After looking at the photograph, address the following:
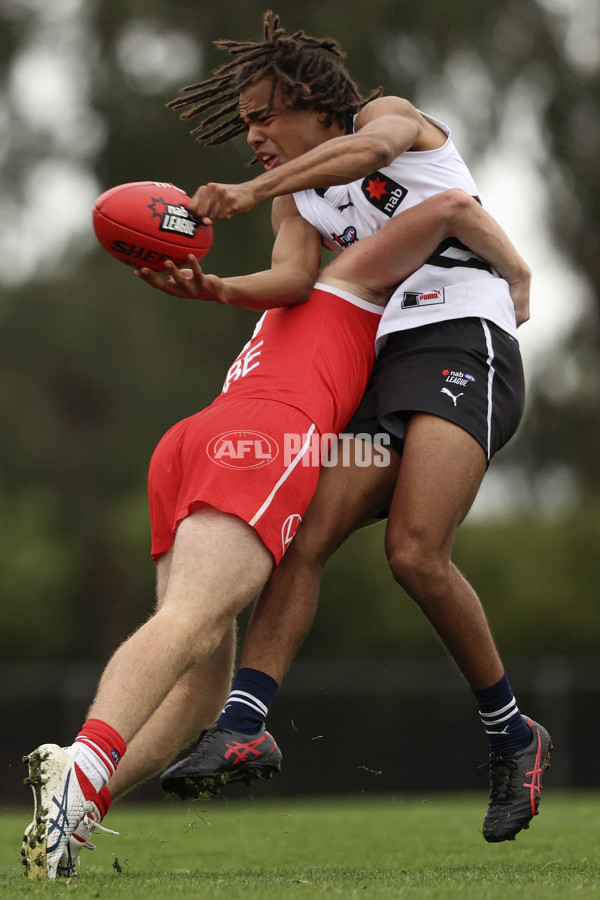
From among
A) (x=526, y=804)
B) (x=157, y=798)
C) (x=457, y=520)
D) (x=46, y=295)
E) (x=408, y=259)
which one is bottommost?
(x=157, y=798)

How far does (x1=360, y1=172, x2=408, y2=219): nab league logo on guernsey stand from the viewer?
4168mm

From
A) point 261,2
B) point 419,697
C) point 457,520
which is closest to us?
point 457,520

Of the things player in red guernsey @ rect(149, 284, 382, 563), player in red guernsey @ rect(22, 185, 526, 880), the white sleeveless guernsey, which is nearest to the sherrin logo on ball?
player in red guernsey @ rect(22, 185, 526, 880)

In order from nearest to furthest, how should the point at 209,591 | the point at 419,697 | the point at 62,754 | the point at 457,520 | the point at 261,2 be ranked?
the point at 62,754, the point at 209,591, the point at 457,520, the point at 419,697, the point at 261,2

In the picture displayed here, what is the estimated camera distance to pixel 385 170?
4.18m

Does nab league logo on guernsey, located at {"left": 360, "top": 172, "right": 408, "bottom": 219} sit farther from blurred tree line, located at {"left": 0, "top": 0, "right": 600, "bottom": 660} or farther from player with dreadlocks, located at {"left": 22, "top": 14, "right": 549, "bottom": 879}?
blurred tree line, located at {"left": 0, "top": 0, "right": 600, "bottom": 660}

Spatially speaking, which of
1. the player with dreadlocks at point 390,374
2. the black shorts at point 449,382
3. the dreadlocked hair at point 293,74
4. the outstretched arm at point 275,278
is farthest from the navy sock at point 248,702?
the dreadlocked hair at point 293,74

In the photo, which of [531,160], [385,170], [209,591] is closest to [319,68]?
[385,170]

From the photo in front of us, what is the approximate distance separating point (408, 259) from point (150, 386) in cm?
1268

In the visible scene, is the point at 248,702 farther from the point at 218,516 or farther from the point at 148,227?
the point at 148,227

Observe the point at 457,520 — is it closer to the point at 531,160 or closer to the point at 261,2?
the point at 531,160

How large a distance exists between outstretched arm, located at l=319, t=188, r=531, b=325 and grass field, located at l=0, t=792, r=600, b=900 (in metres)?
1.81

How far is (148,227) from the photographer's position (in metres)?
3.76

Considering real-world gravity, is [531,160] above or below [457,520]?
above
